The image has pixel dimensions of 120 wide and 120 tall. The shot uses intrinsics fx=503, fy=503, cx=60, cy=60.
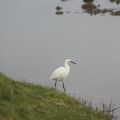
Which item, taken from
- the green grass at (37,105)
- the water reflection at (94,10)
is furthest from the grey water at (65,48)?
the green grass at (37,105)

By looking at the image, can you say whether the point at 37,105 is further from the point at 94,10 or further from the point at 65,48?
the point at 94,10

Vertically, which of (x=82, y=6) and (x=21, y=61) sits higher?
(x=82, y=6)

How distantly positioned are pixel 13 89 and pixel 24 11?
3392cm

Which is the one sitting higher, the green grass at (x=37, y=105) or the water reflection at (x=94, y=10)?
the water reflection at (x=94, y=10)

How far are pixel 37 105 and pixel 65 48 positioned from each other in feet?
57.9

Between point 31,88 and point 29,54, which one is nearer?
point 31,88

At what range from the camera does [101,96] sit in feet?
59.8

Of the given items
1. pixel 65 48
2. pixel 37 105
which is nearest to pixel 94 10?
pixel 65 48

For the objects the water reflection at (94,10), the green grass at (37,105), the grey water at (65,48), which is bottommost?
the green grass at (37,105)

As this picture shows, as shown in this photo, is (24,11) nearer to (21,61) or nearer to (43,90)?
(21,61)

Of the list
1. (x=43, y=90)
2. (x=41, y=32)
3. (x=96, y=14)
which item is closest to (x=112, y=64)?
(x=41, y=32)

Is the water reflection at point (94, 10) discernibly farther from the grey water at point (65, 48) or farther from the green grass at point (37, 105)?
the green grass at point (37, 105)

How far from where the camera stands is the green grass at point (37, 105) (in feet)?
30.2

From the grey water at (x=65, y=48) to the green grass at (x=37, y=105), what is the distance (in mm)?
6209
